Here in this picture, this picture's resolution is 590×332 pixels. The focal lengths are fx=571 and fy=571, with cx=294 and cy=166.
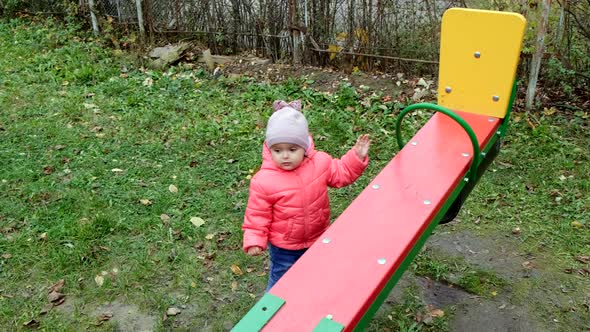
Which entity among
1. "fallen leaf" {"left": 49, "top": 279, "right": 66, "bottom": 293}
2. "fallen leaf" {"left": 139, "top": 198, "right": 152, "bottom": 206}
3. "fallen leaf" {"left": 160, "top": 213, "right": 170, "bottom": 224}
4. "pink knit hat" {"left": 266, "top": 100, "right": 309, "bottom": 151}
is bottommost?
"fallen leaf" {"left": 49, "top": 279, "right": 66, "bottom": 293}

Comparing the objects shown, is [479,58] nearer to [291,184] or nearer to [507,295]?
[507,295]

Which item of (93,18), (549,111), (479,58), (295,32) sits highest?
(479,58)

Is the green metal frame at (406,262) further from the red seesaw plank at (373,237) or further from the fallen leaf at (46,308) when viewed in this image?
the fallen leaf at (46,308)

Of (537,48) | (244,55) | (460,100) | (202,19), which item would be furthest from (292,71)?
(460,100)

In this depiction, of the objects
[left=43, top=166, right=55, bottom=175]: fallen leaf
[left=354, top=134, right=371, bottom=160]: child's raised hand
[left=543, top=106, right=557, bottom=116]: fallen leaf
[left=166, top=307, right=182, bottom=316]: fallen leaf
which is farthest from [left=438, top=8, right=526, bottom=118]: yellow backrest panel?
[left=43, top=166, right=55, bottom=175]: fallen leaf

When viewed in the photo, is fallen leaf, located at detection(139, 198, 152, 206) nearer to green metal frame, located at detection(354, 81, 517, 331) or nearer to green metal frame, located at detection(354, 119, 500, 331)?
green metal frame, located at detection(354, 81, 517, 331)

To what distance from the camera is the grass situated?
3.55 meters

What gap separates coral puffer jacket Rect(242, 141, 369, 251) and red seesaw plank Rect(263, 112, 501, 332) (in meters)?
0.17

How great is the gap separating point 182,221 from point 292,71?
116 inches

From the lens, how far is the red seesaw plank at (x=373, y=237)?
6.41 feet

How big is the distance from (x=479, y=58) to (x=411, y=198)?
48.5 inches

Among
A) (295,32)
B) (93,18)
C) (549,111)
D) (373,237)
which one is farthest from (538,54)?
(93,18)

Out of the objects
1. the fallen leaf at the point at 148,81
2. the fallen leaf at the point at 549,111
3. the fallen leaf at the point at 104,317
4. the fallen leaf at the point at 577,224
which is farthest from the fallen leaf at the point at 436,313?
the fallen leaf at the point at 148,81

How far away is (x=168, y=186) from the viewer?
180 inches
